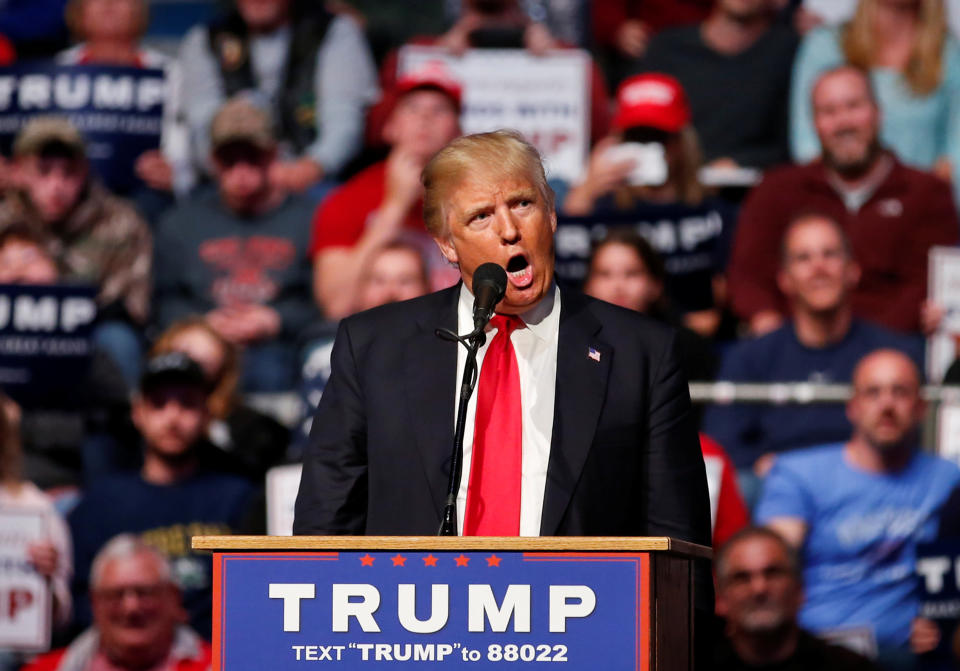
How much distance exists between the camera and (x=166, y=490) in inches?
255

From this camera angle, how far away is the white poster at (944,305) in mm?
6695

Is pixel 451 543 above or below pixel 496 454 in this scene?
below

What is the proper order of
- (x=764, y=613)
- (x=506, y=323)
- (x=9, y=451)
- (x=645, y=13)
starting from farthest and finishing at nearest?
(x=645, y=13), (x=9, y=451), (x=764, y=613), (x=506, y=323)

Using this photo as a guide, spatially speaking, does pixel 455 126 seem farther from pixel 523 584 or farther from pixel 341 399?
pixel 523 584

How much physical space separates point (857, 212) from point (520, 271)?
4.33 m

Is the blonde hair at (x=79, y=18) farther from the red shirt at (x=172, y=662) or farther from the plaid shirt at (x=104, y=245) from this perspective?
the red shirt at (x=172, y=662)

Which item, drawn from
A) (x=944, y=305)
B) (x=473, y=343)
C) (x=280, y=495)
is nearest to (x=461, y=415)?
(x=473, y=343)

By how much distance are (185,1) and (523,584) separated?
7.36m

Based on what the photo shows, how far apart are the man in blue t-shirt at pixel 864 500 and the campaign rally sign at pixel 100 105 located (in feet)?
11.1

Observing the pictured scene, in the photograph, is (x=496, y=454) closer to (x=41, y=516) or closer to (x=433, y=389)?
(x=433, y=389)

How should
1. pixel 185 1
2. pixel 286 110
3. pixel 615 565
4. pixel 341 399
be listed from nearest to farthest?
pixel 615 565 → pixel 341 399 → pixel 286 110 → pixel 185 1

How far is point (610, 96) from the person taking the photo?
8727mm

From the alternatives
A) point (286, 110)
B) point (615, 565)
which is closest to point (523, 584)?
point (615, 565)

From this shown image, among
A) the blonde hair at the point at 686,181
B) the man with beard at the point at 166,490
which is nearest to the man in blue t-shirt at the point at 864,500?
the blonde hair at the point at 686,181
